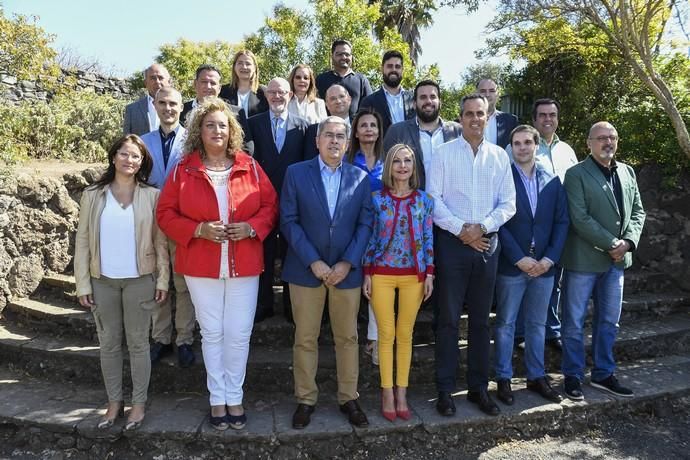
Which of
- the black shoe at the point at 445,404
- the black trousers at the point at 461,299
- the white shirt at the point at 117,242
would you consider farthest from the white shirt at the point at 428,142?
the white shirt at the point at 117,242

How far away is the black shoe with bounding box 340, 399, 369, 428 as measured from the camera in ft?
11.3

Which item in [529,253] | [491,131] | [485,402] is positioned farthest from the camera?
[491,131]

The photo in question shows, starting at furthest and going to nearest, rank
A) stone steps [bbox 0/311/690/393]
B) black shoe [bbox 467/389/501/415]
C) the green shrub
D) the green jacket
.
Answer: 1. the green shrub
2. stone steps [bbox 0/311/690/393]
3. the green jacket
4. black shoe [bbox 467/389/501/415]

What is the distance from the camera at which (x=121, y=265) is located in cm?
327

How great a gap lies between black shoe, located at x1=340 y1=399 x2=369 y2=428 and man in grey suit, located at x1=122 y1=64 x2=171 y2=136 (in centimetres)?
291

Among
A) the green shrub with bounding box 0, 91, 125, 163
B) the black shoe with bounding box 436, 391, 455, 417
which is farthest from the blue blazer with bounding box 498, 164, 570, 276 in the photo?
the green shrub with bounding box 0, 91, 125, 163

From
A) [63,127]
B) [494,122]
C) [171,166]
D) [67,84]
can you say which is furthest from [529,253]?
[67,84]

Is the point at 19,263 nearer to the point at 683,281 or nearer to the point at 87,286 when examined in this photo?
the point at 87,286

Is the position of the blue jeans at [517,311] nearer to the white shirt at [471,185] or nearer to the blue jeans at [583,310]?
the blue jeans at [583,310]

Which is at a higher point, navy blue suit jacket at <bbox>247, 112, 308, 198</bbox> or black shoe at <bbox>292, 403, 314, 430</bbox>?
navy blue suit jacket at <bbox>247, 112, 308, 198</bbox>

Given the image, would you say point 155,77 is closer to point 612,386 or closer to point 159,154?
point 159,154

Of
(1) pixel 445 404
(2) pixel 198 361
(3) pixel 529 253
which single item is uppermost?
(3) pixel 529 253

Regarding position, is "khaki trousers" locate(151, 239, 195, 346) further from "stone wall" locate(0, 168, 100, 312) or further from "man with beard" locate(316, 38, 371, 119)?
"man with beard" locate(316, 38, 371, 119)

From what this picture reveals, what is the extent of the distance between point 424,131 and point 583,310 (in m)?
1.89
